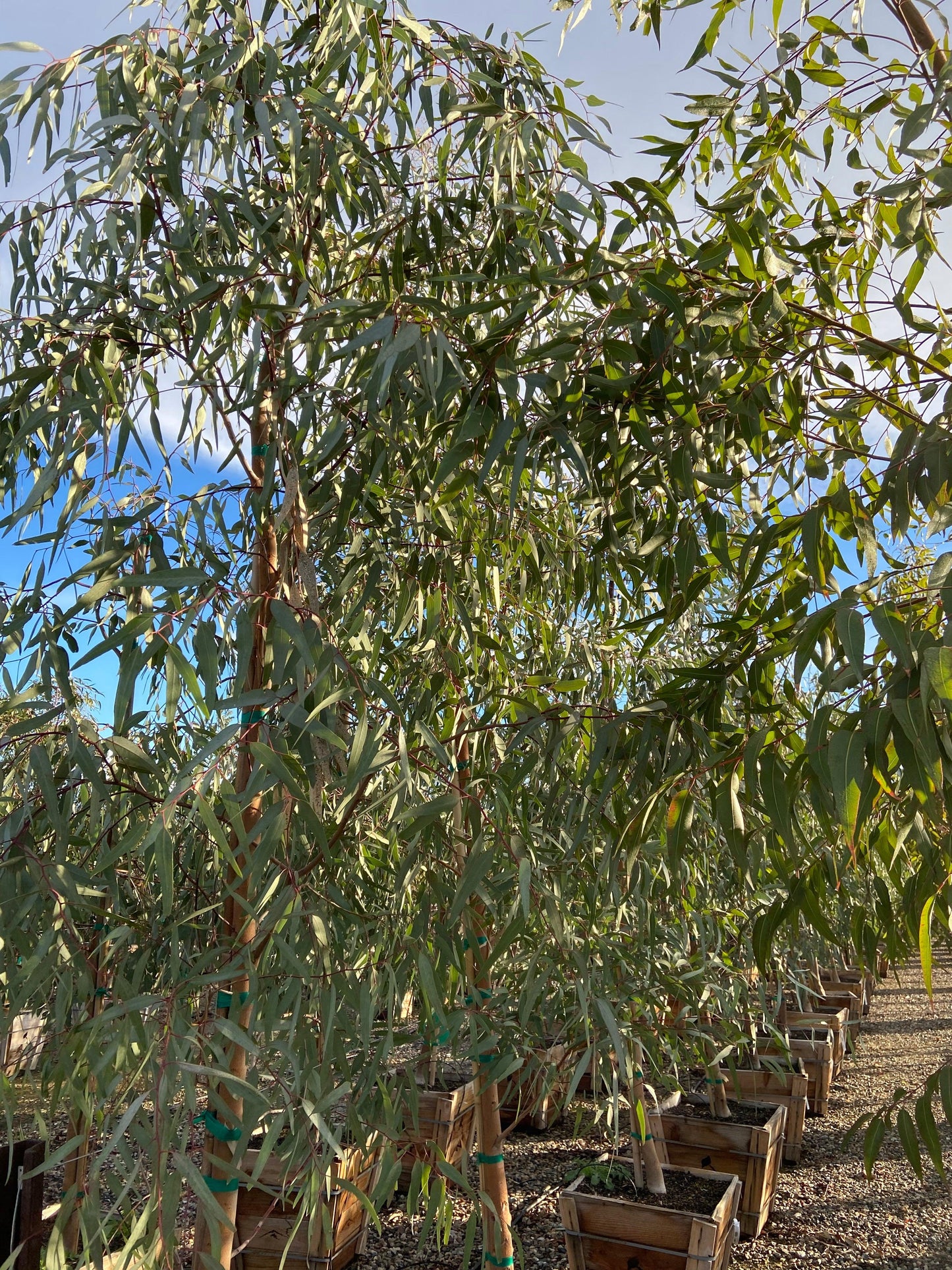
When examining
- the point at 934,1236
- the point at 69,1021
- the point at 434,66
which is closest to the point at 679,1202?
the point at 934,1236

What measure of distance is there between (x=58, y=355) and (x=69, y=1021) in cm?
111

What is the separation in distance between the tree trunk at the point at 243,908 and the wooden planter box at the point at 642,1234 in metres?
1.60

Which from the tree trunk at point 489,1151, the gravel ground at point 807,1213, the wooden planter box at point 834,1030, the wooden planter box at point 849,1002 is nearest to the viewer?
the tree trunk at point 489,1151

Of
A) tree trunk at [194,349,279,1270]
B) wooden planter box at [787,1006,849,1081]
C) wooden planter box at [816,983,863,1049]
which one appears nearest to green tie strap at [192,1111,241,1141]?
tree trunk at [194,349,279,1270]

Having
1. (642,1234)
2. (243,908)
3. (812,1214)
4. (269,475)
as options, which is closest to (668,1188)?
(642,1234)

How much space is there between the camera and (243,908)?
122 centimetres

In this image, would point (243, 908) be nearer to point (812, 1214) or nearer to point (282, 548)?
point (282, 548)

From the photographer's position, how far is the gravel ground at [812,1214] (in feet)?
9.89

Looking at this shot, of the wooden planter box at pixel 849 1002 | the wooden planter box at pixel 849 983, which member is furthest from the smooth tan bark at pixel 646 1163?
the wooden planter box at pixel 849 983

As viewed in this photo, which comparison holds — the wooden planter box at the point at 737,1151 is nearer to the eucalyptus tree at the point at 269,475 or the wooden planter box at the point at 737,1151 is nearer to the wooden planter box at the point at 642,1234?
the wooden planter box at the point at 642,1234

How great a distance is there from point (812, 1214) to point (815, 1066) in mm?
1314

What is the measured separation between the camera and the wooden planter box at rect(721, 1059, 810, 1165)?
3.96m

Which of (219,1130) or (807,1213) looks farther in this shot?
(807,1213)

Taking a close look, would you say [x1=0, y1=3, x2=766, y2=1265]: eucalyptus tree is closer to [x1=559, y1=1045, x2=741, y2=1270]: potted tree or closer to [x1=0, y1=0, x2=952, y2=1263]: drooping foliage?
[x1=0, y1=0, x2=952, y2=1263]: drooping foliage
